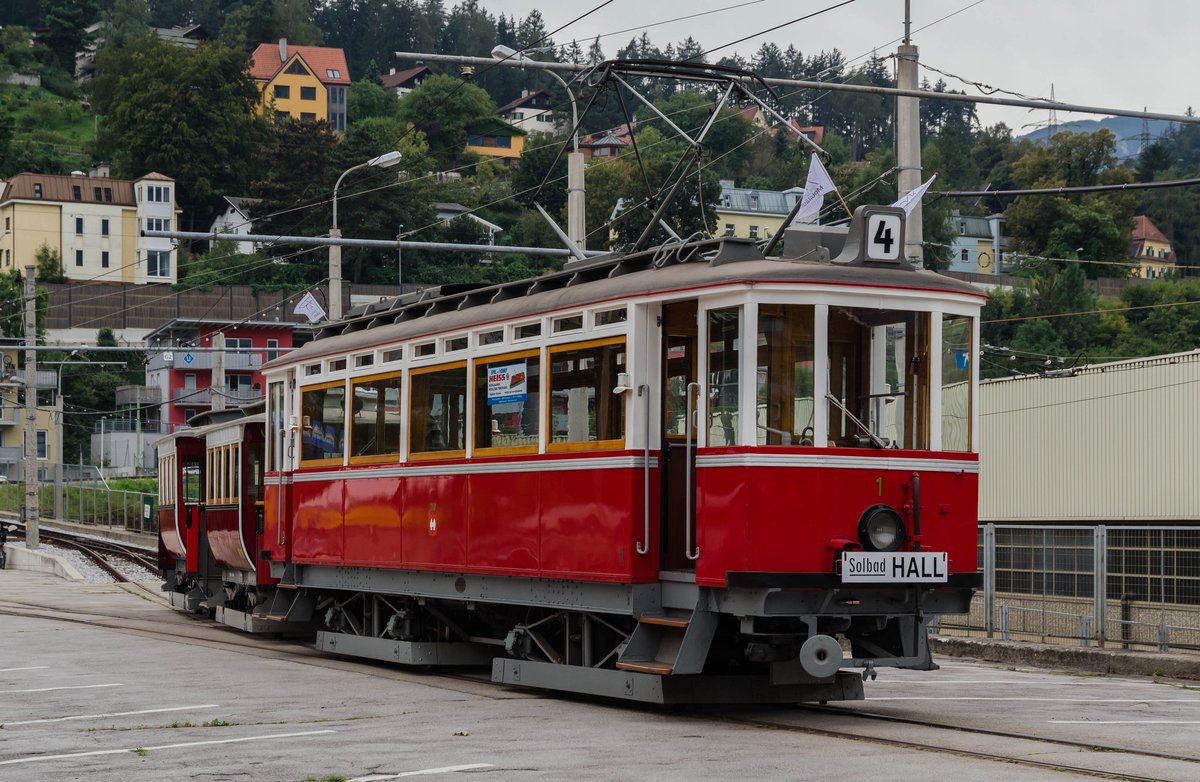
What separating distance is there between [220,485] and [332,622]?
522cm

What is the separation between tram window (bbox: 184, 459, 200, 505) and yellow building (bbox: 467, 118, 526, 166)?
12763 cm

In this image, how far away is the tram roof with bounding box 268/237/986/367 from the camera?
1263cm

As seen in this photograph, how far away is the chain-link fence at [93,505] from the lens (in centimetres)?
5253

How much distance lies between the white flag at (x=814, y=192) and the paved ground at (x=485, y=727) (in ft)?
12.8

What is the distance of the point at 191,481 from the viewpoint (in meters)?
26.6

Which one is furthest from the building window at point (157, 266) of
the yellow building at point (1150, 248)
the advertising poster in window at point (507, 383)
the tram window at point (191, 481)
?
the advertising poster in window at point (507, 383)

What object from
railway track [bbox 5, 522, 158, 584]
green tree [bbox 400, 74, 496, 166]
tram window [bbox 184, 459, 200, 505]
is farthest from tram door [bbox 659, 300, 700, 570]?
green tree [bbox 400, 74, 496, 166]

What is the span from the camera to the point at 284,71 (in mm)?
173125

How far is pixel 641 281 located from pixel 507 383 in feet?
6.29

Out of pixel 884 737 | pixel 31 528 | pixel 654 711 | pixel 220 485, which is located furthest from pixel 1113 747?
pixel 31 528

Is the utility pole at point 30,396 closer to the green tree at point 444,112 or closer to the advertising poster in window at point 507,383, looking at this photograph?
the advertising poster in window at point 507,383

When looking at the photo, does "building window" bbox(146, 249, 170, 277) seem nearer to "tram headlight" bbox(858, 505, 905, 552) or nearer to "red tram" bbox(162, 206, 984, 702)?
"red tram" bbox(162, 206, 984, 702)

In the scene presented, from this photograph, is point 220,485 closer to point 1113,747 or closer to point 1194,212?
point 1113,747

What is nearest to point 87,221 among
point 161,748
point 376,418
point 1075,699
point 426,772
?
point 376,418
